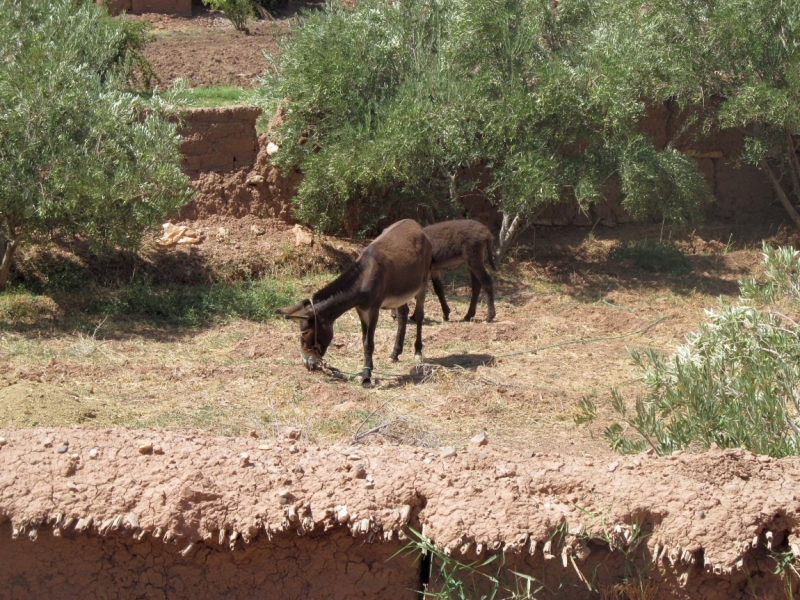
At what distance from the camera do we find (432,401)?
830cm

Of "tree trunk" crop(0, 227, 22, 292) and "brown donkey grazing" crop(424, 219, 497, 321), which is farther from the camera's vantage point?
"brown donkey grazing" crop(424, 219, 497, 321)

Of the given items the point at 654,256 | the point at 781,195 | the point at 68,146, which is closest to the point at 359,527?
the point at 68,146

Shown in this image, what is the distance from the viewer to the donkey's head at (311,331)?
8.78 metres

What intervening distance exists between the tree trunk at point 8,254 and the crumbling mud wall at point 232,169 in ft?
10.0

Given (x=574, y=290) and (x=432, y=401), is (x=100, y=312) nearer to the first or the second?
(x=432, y=401)

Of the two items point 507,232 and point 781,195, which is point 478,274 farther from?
point 781,195

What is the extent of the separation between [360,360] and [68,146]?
4.25m

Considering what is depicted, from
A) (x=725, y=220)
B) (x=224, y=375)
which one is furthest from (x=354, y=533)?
(x=725, y=220)

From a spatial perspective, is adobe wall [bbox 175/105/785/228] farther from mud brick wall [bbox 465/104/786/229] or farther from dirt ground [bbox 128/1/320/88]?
dirt ground [bbox 128/1/320/88]

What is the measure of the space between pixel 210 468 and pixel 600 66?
397 inches

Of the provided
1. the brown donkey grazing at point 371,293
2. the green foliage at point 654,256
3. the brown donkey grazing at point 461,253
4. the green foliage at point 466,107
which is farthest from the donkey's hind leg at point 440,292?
the green foliage at point 654,256

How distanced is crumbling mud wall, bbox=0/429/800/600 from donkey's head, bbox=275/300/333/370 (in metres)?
4.09

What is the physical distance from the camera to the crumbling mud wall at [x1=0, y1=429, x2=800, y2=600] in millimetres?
4441

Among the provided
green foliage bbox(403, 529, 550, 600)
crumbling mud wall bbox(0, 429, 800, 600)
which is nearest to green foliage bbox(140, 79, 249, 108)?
crumbling mud wall bbox(0, 429, 800, 600)
